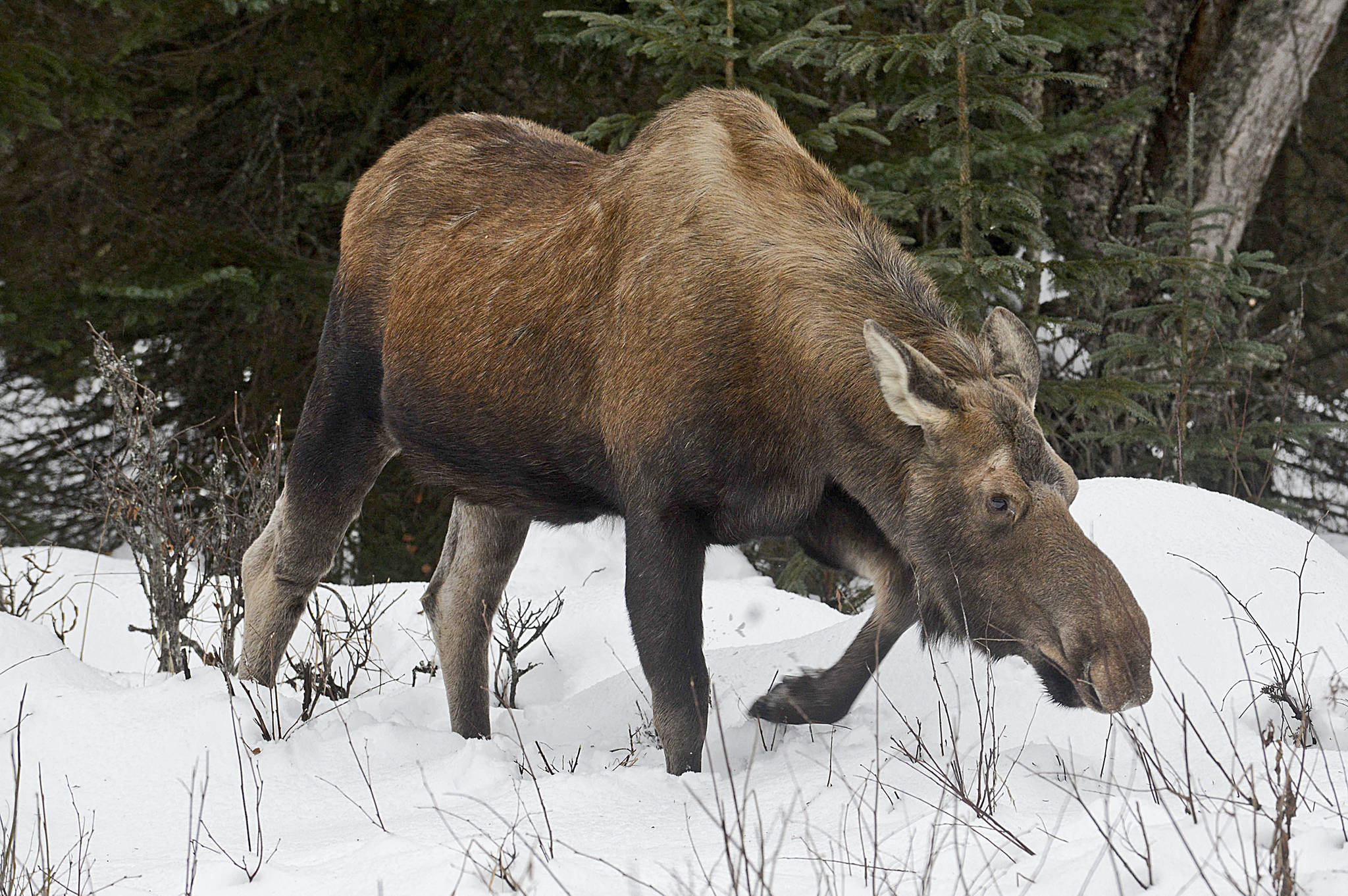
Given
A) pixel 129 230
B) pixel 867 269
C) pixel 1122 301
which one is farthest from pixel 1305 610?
pixel 129 230

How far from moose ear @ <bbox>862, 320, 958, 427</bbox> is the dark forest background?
2.73 m

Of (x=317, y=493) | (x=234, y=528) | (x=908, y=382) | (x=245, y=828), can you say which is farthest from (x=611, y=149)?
(x=245, y=828)

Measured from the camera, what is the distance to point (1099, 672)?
137 inches

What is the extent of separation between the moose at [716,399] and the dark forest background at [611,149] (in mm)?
2058

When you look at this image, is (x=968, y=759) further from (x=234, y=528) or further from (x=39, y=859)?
(x=234, y=528)

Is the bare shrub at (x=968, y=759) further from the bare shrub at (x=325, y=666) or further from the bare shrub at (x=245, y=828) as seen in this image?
the bare shrub at (x=325, y=666)

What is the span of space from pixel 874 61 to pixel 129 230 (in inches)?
198

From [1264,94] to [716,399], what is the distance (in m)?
7.38

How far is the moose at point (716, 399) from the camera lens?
12.3 feet

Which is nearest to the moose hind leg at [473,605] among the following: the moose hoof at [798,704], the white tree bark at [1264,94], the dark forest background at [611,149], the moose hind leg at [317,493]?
the moose hind leg at [317,493]

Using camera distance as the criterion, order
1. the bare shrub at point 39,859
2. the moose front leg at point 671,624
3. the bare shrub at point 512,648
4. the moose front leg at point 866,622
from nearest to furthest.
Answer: the bare shrub at point 39,859, the moose front leg at point 671,624, the moose front leg at point 866,622, the bare shrub at point 512,648

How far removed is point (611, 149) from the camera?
24.0 feet

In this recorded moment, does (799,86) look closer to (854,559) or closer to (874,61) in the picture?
(874,61)

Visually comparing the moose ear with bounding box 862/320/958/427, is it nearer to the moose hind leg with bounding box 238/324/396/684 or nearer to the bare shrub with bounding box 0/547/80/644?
the moose hind leg with bounding box 238/324/396/684
